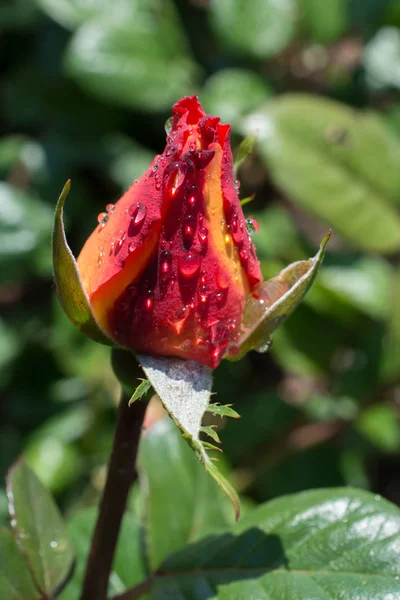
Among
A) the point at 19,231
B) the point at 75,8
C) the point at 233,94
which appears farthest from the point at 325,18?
the point at 19,231

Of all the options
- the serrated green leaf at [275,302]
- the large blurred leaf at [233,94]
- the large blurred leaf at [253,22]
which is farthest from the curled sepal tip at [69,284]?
the large blurred leaf at [253,22]

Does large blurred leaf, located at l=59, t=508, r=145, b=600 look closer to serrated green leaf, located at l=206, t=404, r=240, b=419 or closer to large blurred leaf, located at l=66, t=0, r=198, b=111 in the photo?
serrated green leaf, located at l=206, t=404, r=240, b=419

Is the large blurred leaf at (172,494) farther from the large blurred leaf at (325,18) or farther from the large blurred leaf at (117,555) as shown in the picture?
the large blurred leaf at (325,18)

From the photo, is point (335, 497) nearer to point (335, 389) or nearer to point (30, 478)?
point (30, 478)

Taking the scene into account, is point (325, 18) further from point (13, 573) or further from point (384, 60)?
point (13, 573)

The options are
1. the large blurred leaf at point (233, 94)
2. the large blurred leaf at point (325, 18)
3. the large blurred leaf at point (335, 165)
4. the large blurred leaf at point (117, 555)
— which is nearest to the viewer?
the large blurred leaf at point (117, 555)
